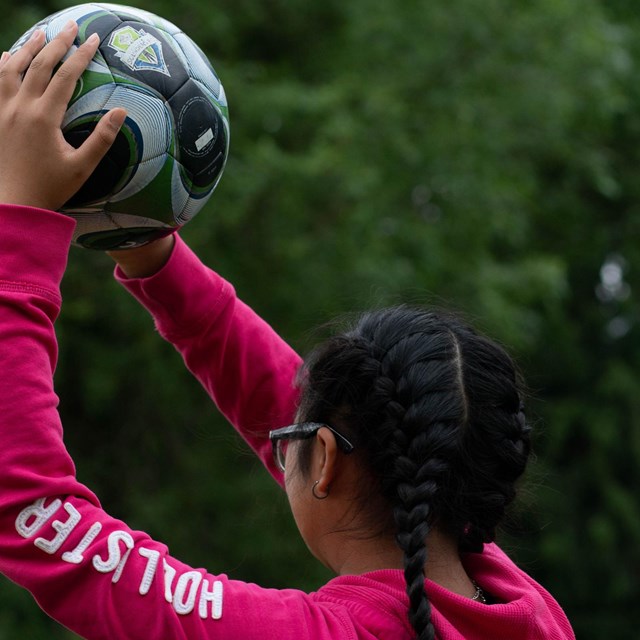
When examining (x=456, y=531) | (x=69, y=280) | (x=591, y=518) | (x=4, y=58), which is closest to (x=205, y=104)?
(x=4, y=58)

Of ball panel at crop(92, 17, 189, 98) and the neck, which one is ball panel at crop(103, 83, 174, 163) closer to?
ball panel at crop(92, 17, 189, 98)

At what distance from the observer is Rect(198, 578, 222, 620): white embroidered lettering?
1600 millimetres

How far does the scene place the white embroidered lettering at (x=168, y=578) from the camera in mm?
1593

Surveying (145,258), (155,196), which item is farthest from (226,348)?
(155,196)

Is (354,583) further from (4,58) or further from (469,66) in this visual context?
(469,66)

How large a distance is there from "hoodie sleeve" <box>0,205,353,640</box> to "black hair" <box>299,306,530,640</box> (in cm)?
24

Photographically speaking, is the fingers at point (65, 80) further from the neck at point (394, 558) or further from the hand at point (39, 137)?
the neck at point (394, 558)

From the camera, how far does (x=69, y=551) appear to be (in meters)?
1.57

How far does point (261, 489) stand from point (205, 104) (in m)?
6.27

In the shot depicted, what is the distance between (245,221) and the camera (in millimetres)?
8062

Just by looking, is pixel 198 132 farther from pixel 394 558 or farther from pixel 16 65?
pixel 394 558

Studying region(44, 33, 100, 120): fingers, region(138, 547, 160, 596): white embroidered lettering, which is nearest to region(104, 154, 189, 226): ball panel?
region(44, 33, 100, 120): fingers

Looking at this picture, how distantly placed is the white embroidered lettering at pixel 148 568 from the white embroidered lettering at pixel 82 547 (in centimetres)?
7

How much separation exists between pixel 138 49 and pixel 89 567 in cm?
103
